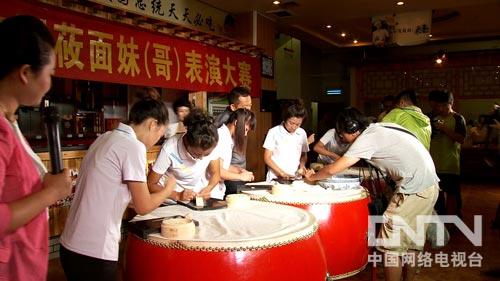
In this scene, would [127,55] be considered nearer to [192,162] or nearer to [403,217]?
[192,162]

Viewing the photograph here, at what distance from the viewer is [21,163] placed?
3.95 ft

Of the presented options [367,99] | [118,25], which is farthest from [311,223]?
[367,99]

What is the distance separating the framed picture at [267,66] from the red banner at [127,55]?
1147 millimetres

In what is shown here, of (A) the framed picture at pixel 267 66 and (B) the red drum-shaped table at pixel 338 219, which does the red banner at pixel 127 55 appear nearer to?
(A) the framed picture at pixel 267 66

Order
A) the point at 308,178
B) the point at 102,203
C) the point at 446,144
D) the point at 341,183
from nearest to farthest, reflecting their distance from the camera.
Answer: the point at 102,203, the point at 341,183, the point at 308,178, the point at 446,144

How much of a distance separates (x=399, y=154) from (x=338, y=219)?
25.2 inches

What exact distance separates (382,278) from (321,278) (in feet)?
5.88

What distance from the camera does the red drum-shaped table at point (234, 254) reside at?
6.40ft

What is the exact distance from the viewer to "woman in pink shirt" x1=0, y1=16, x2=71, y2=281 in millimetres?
1146

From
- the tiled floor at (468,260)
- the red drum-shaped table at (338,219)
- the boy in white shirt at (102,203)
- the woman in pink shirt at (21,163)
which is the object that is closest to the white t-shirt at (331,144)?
the tiled floor at (468,260)

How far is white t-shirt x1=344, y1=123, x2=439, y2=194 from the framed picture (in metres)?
4.75

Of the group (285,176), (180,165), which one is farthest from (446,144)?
(180,165)

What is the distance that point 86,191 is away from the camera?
1842mm

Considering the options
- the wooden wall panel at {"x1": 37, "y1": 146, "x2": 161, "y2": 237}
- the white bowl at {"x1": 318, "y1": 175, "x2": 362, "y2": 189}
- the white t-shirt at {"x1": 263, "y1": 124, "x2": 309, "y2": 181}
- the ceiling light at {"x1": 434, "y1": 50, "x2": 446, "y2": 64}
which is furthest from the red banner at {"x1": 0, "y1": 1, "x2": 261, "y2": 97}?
the ceiling light at {"x1": 434, "y1": 50, "x2": 446, "y2": 64}
